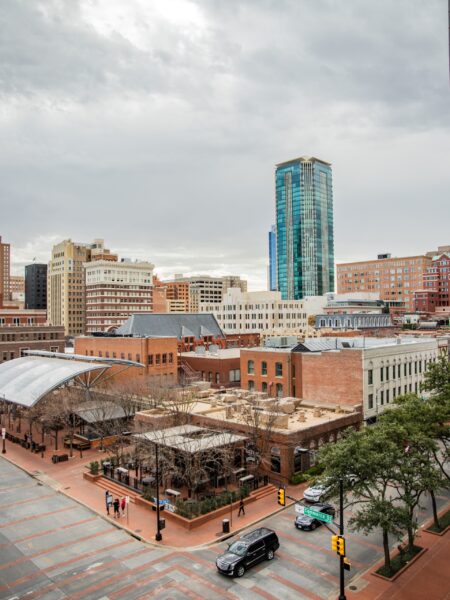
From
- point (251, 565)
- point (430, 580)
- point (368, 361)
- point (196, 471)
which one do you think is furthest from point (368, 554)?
point (368, 361)

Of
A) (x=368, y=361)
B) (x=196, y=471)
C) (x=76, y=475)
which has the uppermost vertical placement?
(x=368, y=361)

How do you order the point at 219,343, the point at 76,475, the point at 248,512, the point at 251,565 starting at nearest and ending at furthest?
the point at 251,565
the point at 248,512
the point at 76,475
the point at 219,343

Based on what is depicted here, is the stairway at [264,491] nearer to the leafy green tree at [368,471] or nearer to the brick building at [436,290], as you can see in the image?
the leafy green tree at [368,471]

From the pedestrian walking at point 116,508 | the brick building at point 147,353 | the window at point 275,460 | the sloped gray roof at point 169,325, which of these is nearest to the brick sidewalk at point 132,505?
the pedestrian walking at point 116,508

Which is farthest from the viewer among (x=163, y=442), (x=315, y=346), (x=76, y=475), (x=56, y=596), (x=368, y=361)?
(x=315, y=346)

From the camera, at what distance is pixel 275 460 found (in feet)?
140

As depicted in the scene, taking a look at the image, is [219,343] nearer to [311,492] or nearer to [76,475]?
[76,475]

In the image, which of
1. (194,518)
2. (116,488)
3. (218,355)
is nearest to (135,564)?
(194,518)

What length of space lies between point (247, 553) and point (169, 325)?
71.1m

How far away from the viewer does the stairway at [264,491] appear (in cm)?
3853

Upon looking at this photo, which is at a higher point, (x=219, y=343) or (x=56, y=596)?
(x=219, y=343)

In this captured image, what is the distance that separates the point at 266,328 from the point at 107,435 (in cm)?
7781

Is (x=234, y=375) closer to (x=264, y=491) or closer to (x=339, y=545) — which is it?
(x=264, y=491)

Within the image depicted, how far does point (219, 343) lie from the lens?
103 metres
